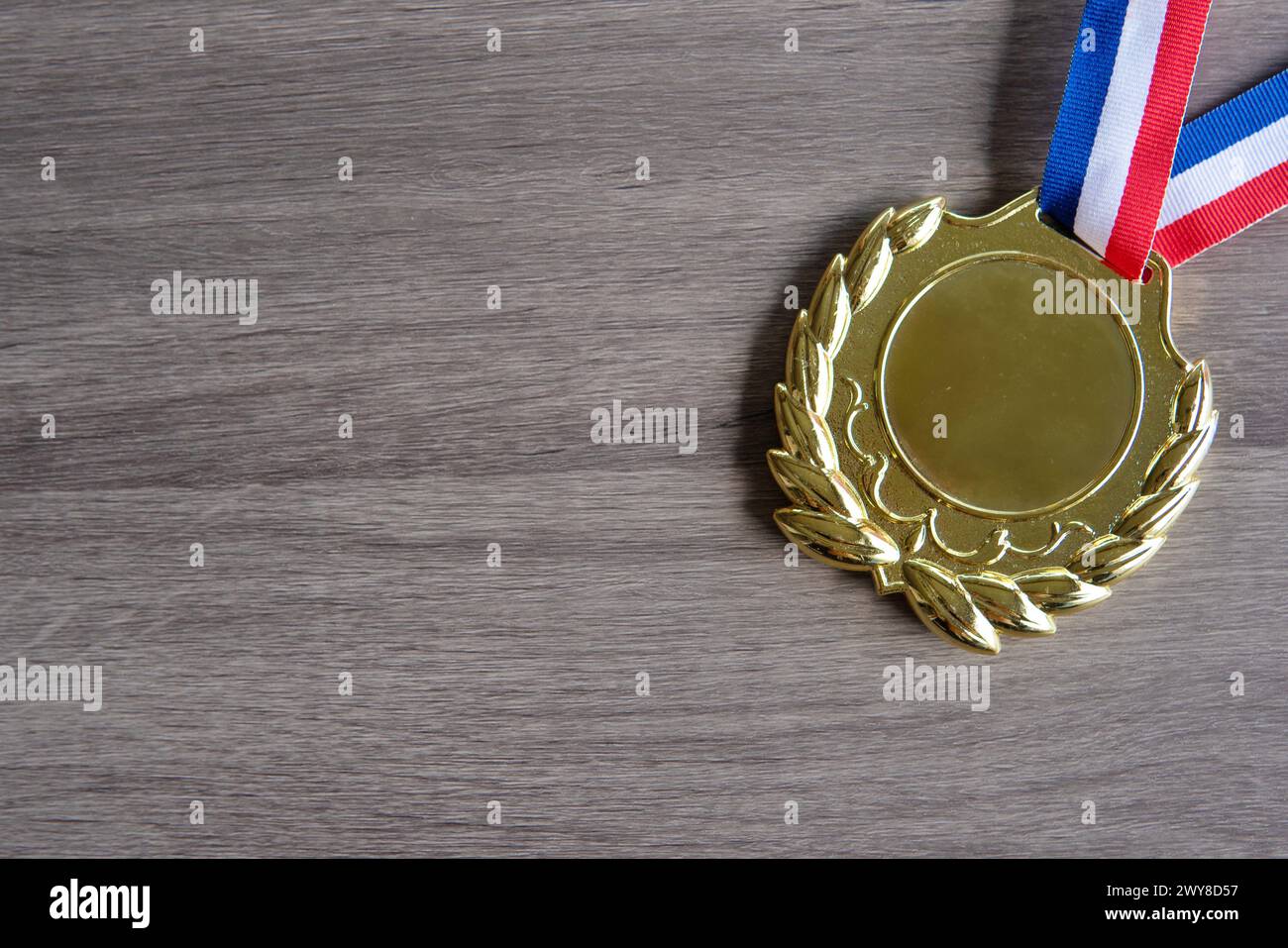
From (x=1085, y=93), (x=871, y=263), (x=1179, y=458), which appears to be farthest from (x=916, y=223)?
(x=1179, y=458)

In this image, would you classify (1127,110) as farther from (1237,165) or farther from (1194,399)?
(1194,399)

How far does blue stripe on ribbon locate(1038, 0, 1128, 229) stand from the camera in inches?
23.8

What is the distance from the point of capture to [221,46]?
0.66 m

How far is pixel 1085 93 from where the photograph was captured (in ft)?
2.00

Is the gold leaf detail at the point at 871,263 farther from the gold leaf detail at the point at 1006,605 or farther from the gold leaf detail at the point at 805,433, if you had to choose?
the gold leaf detail at the point at 1006,605

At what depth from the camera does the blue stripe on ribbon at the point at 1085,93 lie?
605 mm

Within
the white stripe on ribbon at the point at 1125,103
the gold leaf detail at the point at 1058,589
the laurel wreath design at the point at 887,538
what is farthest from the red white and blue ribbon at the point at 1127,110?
the gold leaf detail at the point at 1058,589

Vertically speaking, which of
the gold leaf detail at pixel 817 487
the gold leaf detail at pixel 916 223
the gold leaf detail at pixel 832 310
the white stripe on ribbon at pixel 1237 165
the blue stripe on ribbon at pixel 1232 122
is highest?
the blue stripe on ribbon at pixel 1232 122

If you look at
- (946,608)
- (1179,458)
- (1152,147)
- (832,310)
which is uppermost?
(1152,147)

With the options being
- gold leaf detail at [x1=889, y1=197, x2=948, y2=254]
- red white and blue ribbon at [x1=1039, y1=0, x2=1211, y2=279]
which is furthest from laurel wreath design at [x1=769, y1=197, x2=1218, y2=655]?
red white and blue ribbon at [x1=1039, y1=0, x2=1211, y2=279]

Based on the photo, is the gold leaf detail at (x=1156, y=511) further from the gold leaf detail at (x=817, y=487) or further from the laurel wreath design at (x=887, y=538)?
the gold leaf detail at (x=817, y=487)

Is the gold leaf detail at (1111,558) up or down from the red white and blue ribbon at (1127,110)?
down

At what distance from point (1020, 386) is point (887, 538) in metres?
0.14

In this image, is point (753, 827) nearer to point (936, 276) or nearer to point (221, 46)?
point (936, 276)
